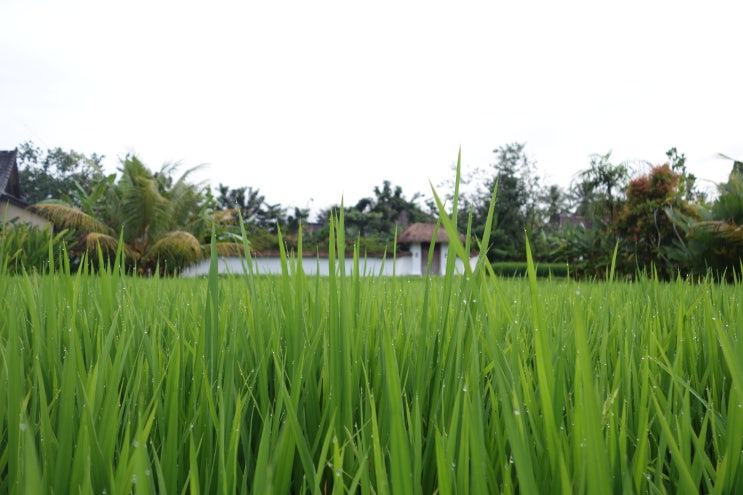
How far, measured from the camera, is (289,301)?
0.65 meters

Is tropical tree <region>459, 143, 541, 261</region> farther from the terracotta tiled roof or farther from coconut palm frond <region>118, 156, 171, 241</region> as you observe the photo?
coconut palm frond <region>118, 156, 171, 241</region>

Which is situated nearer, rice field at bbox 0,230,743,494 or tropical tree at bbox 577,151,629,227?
rice field at bbox 0,230,743,494

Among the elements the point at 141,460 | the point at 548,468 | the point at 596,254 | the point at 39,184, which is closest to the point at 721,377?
the point at 548,468

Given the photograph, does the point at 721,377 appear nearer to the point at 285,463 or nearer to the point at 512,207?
the point at 285,463

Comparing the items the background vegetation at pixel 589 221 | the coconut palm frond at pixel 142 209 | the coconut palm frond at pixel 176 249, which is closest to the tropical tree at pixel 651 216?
the background vegetation at pixel 589 221

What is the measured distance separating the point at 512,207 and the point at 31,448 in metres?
25.8

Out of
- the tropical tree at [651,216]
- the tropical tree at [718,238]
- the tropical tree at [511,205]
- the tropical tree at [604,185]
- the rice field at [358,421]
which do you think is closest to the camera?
the rice field at [358,421]

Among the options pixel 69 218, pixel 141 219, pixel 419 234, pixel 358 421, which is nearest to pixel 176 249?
pixel 141 219

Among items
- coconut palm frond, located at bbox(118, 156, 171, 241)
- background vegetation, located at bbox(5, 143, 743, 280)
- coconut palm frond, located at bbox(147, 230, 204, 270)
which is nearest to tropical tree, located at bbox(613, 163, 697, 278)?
background vegetation, located at bbox(5, 143, 743, 280)

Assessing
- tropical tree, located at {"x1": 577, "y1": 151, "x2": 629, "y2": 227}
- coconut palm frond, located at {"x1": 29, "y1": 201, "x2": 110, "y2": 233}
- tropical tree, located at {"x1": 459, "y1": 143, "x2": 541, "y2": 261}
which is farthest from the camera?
tropical tree, located at {"x1": 459, "y1": 143, "x2": 541, "y2": 261}

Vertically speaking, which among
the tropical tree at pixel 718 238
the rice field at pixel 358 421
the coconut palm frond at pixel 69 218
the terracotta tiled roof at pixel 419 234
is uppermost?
the terracotta tiled roof at pixel 419 234

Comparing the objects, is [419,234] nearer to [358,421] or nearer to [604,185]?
[604,185]

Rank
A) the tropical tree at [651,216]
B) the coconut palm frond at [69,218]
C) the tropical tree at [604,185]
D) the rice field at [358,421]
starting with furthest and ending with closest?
1. the coconut palm frond at [69,218]
2. the tropical tree at [604,185]
3. the tropical tree at [651,216]
4. the rice field at [358,421]

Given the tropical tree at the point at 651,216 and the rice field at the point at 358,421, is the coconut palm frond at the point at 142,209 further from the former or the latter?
the rice field at the point at 358,421
